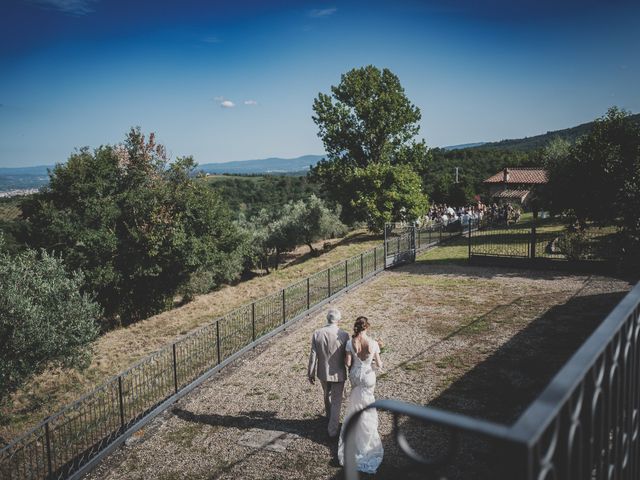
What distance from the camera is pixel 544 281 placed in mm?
17828

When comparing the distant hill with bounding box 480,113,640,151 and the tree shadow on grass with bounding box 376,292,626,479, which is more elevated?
the distant hill with bounding box 480,113,640,151

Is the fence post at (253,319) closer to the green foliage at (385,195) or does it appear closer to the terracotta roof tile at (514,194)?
the green foliage at (385,195)

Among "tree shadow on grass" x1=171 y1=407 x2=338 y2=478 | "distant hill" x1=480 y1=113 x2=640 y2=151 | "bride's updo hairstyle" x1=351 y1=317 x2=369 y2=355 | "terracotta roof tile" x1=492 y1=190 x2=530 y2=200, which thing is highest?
"distant hill" x1=480 y1=113 x2=640 y2=151

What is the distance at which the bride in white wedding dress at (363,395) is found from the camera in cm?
690

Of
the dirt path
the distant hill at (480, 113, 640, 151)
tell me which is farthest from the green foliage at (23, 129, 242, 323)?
the distant hill at (480, 113, 640, 151)

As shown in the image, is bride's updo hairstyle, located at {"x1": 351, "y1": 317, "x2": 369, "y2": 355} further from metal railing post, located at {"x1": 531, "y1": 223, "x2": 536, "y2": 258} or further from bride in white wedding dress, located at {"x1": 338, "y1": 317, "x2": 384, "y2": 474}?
metal railing post, located at {"x1": 531, "y1": 223, "x2": 536, "y2": 258}

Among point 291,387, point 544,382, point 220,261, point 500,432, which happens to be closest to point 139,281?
point 220,261

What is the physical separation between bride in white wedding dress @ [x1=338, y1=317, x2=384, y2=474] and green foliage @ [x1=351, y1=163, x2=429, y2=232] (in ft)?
80.0

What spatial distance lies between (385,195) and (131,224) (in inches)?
649

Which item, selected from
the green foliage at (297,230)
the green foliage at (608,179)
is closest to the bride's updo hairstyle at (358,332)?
the green foliage at (608,179)

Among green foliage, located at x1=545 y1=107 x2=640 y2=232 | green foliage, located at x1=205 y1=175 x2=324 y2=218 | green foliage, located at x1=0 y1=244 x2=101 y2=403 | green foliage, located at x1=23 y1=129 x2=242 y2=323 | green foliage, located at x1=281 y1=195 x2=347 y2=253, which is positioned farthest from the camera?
green foliage, located at x1=205 y1=175 x2=324 y2=218

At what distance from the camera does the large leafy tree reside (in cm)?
3400

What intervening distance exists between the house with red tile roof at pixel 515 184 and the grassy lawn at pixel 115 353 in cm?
3316

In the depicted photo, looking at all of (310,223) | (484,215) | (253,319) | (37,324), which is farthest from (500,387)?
(310,223)
